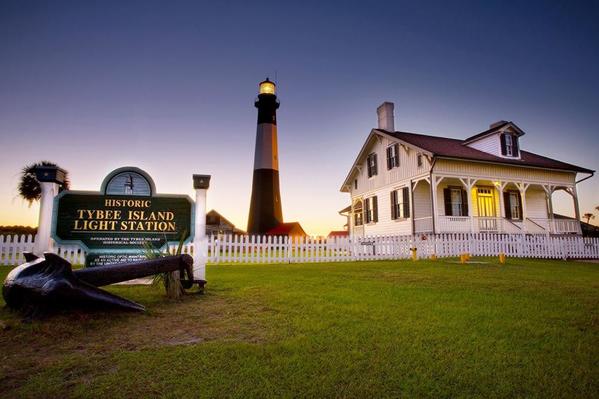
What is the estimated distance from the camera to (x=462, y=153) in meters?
20.3

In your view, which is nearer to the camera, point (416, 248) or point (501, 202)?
point (416, 248)

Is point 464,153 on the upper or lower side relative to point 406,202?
upper

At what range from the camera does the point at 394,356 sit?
2850mm

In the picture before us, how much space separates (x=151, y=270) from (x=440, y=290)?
5.01m

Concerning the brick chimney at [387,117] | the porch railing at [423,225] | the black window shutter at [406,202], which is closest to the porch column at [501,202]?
the porch railing at [423,225]

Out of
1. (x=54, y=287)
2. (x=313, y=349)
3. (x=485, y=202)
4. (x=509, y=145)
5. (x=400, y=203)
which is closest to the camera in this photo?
(x=313, y=349)

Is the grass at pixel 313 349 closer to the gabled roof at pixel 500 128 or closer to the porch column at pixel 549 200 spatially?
the gabled roof at pixel 500 128

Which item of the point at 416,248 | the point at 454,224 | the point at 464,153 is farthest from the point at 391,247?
the point at 464,153

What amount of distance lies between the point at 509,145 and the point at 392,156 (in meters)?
7.49

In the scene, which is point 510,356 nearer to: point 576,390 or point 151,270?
point 576,390

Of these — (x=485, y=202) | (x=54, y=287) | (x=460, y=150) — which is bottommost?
(x=54, y=287)

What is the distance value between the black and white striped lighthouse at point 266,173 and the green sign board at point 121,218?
85.4 ft

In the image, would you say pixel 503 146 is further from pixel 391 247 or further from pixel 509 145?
pixel 391 247

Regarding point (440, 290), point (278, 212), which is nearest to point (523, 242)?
point (440, 290)
